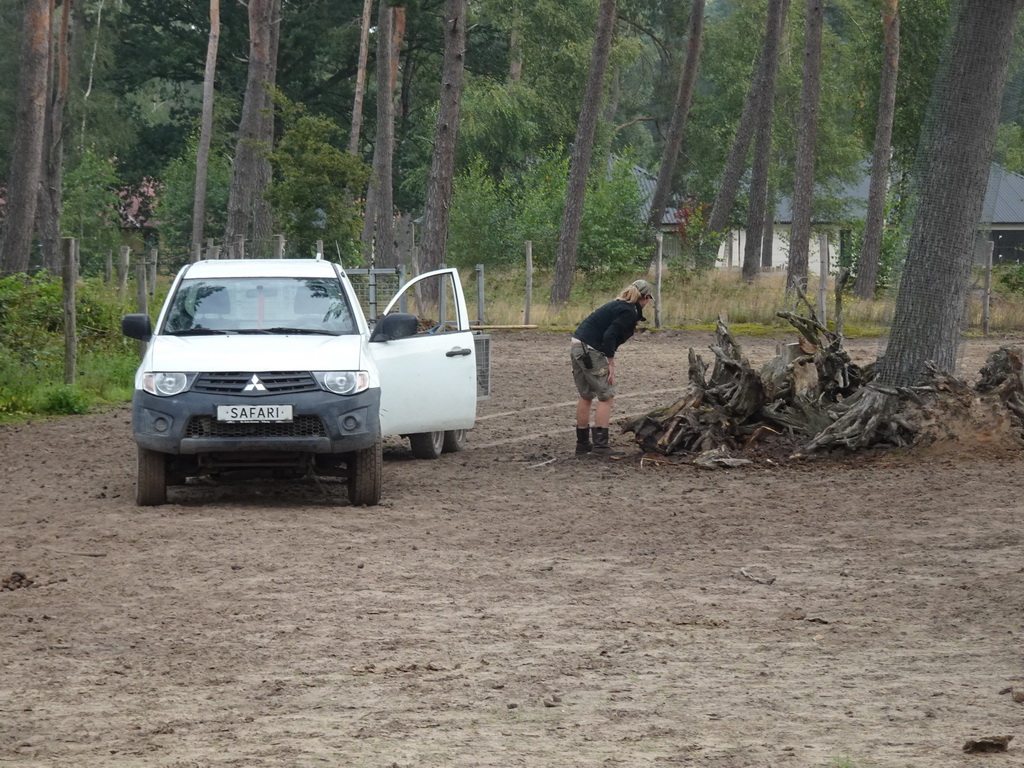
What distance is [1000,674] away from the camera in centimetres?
626

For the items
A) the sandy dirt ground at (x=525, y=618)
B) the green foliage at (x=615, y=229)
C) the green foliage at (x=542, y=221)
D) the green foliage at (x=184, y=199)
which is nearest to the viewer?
the sandy dirt ground at (x=525, y=618)

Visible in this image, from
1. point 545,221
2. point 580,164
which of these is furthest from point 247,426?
point 545,221

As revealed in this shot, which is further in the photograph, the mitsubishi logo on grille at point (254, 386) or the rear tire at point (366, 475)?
the rear tire at point (366, 475)

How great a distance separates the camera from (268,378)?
10.5 metres

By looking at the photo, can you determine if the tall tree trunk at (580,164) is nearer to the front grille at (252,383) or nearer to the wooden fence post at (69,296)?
the wooden fence post at (69,296)

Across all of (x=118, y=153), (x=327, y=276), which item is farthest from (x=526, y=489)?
(x=118, y=153)

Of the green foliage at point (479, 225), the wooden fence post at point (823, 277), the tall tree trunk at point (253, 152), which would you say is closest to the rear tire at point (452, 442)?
the wooden fence post at point (823, 277)

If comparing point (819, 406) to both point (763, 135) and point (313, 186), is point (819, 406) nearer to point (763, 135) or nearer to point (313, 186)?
point (313, 186)

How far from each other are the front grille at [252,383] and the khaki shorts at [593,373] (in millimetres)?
3679

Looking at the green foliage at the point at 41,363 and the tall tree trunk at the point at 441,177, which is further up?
the tall tree trunk at the point at 441,177

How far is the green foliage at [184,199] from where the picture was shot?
55438 millimetres

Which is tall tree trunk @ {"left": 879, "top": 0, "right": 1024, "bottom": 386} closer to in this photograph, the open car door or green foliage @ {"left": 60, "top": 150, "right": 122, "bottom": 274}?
the open car door

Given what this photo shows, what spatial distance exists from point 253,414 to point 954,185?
7.08m

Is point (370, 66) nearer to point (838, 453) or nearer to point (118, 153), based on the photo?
point (118, 153)
